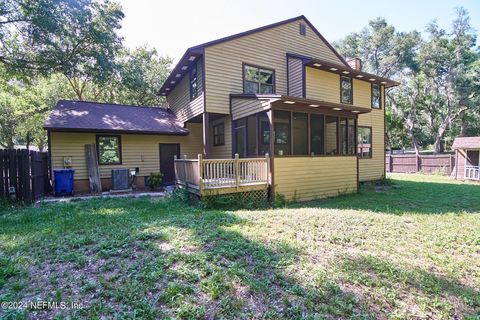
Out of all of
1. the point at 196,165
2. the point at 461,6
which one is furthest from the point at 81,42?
the point at 461,6

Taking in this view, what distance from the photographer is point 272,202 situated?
8.09 meters

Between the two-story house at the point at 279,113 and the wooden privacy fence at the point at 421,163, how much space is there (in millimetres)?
8069

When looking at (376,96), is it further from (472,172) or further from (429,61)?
(429,61)

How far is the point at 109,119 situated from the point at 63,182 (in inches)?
134

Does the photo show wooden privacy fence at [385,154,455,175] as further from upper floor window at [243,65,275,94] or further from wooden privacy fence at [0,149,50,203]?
wooden privacy fence at [0,149,50,203]

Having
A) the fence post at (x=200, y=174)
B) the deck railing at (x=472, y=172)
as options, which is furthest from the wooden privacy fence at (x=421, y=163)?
the fence post at (x=200, y=174)

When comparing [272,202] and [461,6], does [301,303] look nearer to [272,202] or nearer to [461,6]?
[272,202]

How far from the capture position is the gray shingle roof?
34.0ft

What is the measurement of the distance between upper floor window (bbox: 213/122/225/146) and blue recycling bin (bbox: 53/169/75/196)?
618 centimetres

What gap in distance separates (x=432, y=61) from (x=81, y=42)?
2768 centimetres

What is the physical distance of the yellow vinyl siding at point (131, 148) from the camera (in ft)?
34.4

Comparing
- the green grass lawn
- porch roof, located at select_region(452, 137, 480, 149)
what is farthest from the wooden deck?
porch roof, located at select_region(452, 137, 480, 149)

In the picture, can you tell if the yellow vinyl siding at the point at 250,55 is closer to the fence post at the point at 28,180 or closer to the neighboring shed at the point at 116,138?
the neighboring shed at the point at 116,138

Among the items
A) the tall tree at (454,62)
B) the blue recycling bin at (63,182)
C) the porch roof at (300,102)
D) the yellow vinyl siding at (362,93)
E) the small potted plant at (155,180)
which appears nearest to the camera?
the porch roof at (300,102)
